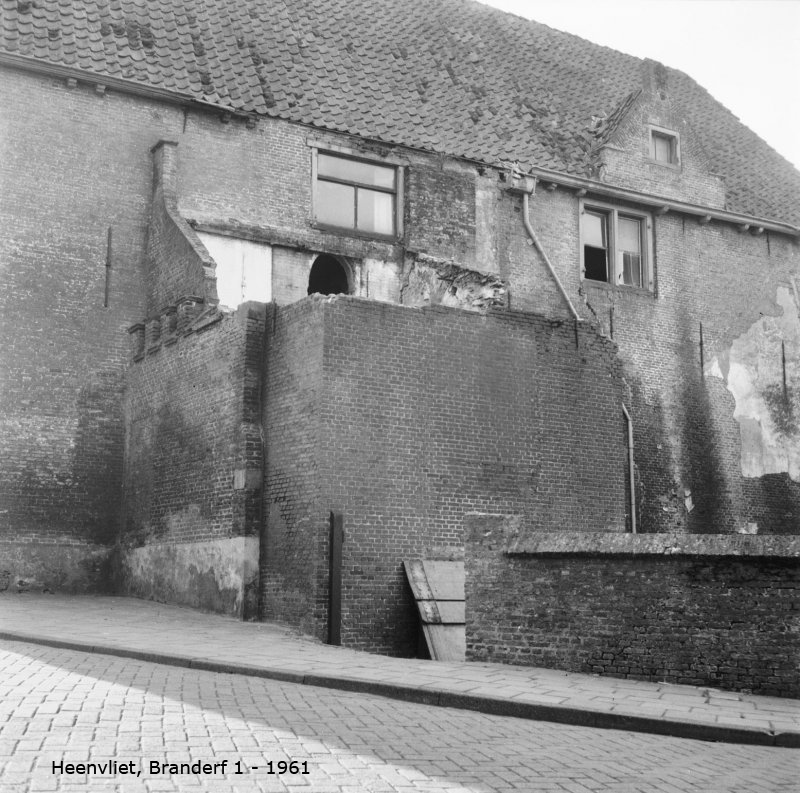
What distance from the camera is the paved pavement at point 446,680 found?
778 cm

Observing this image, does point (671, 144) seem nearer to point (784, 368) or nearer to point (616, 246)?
point (616, 246)

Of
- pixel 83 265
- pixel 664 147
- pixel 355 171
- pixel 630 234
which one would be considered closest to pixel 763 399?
pixel 630 234

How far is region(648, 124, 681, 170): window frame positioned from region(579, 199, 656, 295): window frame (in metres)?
1.37

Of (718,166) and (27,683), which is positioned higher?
(718,166)

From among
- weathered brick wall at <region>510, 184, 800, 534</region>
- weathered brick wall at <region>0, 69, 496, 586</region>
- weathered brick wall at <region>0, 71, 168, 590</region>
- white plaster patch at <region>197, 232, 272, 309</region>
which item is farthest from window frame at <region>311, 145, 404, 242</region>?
weathered brick wall at <region>0, 71, 168, 590</region>

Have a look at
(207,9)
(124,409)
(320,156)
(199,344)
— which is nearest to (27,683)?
(199,344)

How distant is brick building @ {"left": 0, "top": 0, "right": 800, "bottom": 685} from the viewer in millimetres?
14164

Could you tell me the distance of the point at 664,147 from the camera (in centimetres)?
2455

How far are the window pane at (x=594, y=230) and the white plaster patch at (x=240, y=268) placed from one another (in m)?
7.60

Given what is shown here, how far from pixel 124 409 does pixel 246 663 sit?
366 inches

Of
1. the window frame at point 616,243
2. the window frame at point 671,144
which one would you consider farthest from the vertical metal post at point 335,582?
the window frame at point 671,144

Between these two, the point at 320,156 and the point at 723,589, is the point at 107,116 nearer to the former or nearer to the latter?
the point at 320,156

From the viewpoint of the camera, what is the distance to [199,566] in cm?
1512

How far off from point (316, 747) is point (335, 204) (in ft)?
49.9
